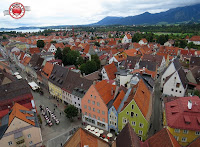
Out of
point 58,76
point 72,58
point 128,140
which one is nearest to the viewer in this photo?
point 128,140

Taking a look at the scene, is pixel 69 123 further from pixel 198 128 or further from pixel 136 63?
pixel 136 63

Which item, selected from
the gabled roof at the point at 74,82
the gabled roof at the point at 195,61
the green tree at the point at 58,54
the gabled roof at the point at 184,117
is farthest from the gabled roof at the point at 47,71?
the gabled roof at the point at 195,61

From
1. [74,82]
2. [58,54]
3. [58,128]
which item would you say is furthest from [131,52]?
[58,128]

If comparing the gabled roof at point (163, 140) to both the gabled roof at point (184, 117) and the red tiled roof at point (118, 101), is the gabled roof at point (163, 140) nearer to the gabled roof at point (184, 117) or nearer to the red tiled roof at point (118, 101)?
the gabled roof at point (184, 117)

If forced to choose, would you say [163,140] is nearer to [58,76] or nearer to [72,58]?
[58,76]

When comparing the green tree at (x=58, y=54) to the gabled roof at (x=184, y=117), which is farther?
the green tree at (x=58, y=54)

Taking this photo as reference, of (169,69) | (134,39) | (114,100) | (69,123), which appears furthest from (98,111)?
(134,39)

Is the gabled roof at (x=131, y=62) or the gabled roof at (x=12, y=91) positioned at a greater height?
the gabled roof at (x=131, y=62)
